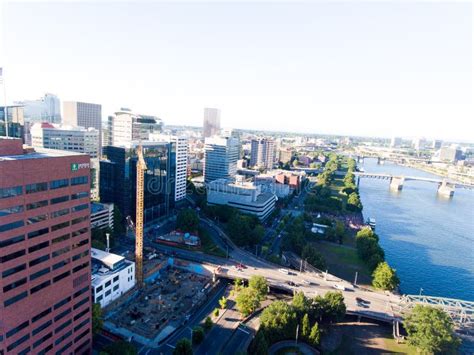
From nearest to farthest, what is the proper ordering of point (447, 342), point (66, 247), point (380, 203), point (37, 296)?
point (37, 296), point (66, 247), point (447, 342), point (380, 203)

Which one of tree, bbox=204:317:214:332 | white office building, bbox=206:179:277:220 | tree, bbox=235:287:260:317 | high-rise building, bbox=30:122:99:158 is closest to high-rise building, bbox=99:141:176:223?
white office building, bbox=206:179:277:220

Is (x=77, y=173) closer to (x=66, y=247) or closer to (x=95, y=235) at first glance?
(x=66, y=247)

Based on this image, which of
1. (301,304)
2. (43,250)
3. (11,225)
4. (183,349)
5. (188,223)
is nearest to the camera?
(11,225)

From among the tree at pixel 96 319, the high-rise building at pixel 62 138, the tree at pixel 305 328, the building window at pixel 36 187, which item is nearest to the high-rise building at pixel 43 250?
the building window at pixel 36 187

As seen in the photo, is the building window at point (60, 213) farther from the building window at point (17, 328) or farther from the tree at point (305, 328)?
the tree at point (305, 328)

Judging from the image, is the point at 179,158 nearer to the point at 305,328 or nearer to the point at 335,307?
the point at 335,307

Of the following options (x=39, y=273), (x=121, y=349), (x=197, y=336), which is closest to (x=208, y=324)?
(x=197, y=336)

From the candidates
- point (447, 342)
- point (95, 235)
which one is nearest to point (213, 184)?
point (95, 235)
